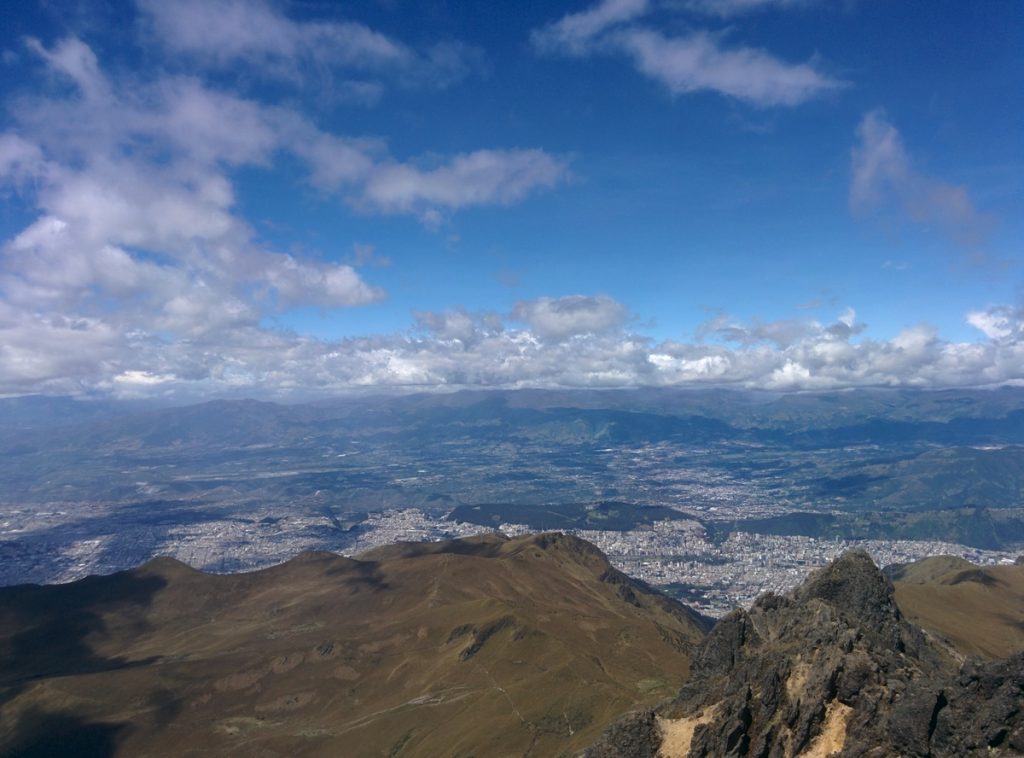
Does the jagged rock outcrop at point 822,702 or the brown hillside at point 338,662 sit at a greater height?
the jagged rock outcrop at point 822,702

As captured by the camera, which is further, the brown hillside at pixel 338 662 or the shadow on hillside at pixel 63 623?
the shadow on hillside at pixel 63 623

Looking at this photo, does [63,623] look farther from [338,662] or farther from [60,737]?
[338,662]

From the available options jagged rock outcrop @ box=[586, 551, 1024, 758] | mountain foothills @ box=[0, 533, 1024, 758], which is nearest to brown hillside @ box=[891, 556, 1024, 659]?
mountain foothills @ box=[0, 533, 1024, 758]

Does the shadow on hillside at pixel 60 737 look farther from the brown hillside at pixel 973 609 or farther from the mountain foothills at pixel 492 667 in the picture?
the brown hillside at pixel 973 609

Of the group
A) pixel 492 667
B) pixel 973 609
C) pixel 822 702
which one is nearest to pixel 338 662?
pixel 492 667

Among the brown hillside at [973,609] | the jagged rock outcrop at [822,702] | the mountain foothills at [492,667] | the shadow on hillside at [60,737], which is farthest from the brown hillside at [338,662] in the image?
the brown hillside at [973,609]
